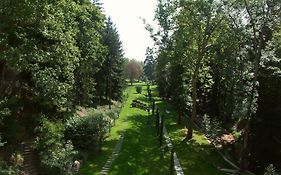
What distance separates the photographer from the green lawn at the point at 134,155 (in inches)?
1073

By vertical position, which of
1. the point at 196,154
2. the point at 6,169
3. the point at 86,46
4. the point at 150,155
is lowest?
the point at 196,154

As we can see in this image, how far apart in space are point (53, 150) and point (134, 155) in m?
10.1

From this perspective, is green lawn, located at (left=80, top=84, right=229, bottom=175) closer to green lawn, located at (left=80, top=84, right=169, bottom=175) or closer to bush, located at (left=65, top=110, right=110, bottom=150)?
green lawn, located at (left=80, top=84, right=169, bottom=175)

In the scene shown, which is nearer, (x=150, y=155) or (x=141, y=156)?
(x=141, y=156)

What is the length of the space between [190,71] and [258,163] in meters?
15.3

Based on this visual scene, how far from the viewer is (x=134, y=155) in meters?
32.0

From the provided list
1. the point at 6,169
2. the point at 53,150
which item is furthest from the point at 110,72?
the point at 6,169

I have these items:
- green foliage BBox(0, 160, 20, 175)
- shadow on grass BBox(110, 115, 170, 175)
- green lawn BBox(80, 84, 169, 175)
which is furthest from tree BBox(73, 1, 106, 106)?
green foliage BBox(0, 160, 20, 175)

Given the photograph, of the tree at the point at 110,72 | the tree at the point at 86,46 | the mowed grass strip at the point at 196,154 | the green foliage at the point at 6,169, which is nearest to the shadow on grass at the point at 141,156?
the mowed grass strip at the point at 196,154

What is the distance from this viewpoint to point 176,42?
128ft

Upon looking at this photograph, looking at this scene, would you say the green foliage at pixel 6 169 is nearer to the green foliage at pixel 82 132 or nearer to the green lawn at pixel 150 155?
the green lawn at pixel 150 155

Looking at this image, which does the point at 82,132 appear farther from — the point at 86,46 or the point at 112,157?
the point at 86,46

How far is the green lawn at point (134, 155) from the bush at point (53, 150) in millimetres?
2998

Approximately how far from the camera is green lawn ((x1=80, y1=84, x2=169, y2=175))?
2727cm
